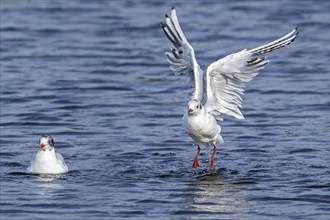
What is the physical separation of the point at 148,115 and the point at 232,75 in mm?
3450

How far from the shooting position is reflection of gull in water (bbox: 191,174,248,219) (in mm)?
12205

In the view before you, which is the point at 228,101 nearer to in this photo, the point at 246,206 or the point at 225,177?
the point at 225,177

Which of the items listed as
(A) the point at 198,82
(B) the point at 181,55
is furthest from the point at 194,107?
(B) the point at 181,55

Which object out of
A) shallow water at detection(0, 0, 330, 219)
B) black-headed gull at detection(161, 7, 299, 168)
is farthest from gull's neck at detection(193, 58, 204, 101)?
shallow water at detection(0, 0, 330, 219)

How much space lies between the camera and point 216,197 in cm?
1287

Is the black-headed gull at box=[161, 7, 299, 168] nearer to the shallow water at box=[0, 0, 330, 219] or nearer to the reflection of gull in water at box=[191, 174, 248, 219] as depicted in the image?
the shallow water at box=[0, 0, 330, 219]

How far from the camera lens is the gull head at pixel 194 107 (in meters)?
14.1

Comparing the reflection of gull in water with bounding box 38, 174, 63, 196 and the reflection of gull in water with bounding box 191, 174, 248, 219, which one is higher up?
the reflection of gull in water with bounding box 38, 174, 63, 196

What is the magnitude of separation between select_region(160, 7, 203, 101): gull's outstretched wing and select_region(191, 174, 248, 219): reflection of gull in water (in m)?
1.47

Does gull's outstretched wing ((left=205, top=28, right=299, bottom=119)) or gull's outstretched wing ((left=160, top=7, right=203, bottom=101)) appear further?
gull's outstretched wing ((left=160, top=7, right=203, bottom=101))

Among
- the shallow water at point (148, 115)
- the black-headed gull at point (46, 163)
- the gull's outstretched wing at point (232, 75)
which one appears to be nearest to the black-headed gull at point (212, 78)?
the gull's outstretched wing at point (232, 75)

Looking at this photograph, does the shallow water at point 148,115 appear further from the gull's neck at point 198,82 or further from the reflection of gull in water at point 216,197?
the gull's neck at point 198,82

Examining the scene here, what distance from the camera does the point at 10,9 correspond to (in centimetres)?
2788

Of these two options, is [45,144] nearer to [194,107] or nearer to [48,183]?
[48,183]
